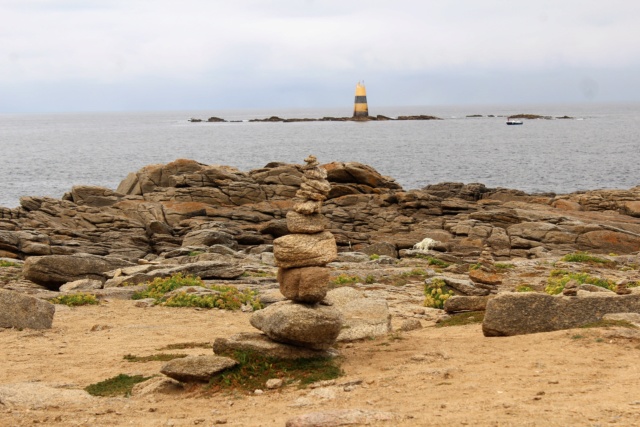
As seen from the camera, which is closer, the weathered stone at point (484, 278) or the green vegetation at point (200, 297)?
the green vegetation at point (200, 297)

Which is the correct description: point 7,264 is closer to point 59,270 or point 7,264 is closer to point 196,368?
point 59,270

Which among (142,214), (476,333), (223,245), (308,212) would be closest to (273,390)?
(308,212)

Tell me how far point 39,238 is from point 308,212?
25353mm

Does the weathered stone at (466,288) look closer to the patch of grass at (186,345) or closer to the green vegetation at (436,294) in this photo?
the green vegetation at (436,294)

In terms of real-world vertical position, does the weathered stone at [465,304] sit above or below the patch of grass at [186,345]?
above

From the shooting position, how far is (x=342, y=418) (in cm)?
1020

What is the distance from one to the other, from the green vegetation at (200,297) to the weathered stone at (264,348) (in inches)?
278

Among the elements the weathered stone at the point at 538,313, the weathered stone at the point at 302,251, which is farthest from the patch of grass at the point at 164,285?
the weathered stone at the point at 538,313

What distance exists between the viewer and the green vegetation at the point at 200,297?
21516 mm

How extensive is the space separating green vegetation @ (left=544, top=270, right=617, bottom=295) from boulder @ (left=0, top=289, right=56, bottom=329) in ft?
40.8

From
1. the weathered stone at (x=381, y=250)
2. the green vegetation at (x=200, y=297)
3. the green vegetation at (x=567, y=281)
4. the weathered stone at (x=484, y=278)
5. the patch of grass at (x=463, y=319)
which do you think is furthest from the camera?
the weathered stone at (x=381, y=250)

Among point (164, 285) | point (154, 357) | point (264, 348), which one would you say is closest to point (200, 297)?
point (164, 285)

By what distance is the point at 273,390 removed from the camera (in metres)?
12.8

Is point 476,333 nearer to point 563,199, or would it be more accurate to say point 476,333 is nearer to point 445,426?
point 445,426
